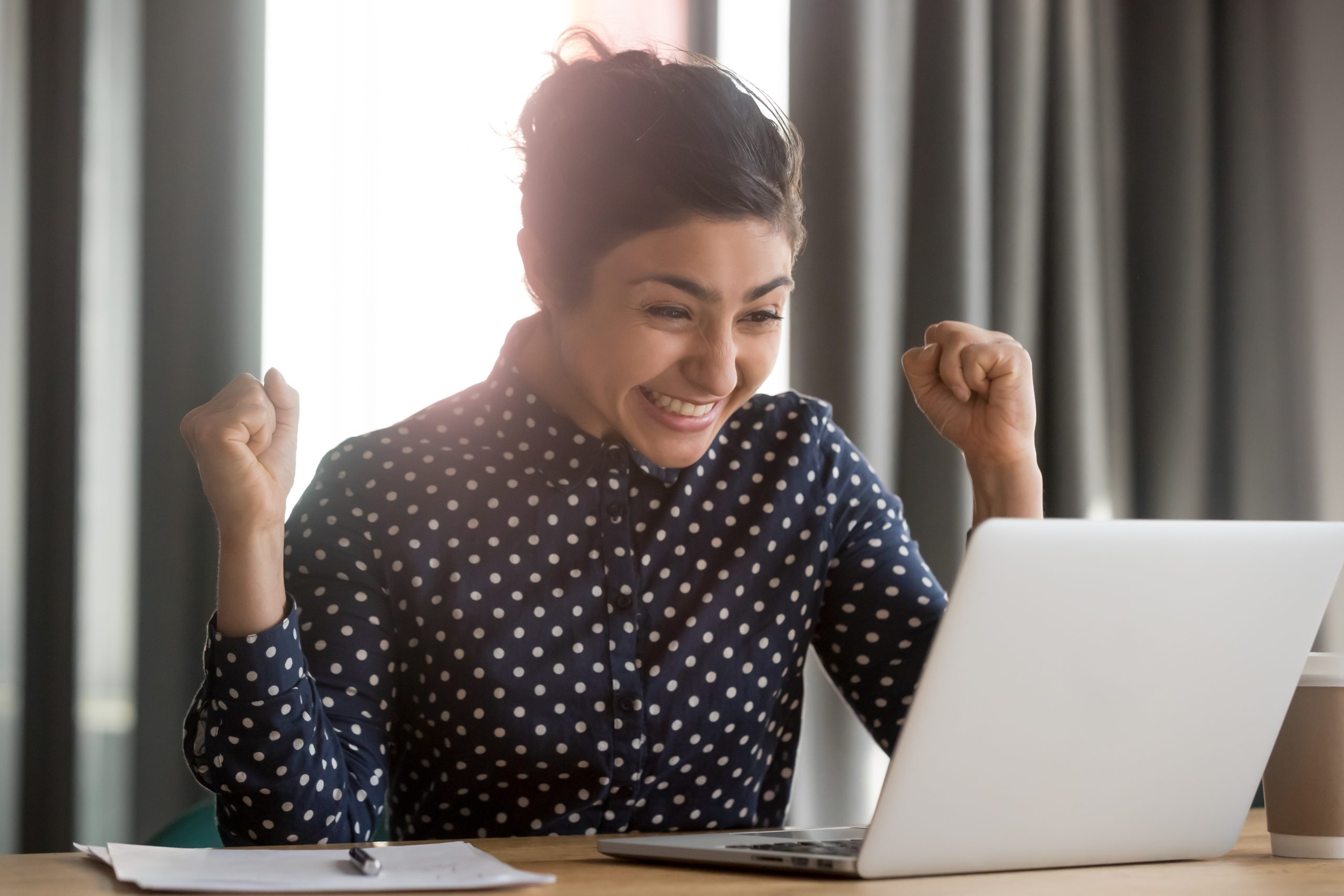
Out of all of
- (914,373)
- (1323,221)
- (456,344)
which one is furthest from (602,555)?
(1323,221)

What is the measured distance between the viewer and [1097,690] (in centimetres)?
66

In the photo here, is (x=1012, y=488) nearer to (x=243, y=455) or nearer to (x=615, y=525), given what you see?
(x=615, y=525)

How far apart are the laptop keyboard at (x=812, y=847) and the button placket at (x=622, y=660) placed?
14.6 inches

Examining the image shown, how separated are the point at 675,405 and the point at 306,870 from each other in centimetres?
63

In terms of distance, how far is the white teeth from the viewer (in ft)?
3.88

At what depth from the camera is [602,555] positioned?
3.89 feet

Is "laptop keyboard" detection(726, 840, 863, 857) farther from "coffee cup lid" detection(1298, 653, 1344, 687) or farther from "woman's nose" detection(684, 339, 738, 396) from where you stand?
"woman's nose" detection(684, 339, 738, 396)

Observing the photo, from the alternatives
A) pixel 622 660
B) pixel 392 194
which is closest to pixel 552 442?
pixel 622 660

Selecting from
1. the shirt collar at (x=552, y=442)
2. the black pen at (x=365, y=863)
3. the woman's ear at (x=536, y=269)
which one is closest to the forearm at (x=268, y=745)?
the black pen at (x=365, y=863)

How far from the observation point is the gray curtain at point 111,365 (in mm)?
1755

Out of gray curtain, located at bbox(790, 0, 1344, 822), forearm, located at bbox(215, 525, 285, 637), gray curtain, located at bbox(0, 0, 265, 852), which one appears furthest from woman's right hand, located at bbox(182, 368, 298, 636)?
gray curtain, located at bbox(790, 0, 1344, 822)

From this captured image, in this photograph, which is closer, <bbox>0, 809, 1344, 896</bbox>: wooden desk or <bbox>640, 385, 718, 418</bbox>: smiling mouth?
<bbox>0, 809, 1344, 896</bbox>: wooden desk

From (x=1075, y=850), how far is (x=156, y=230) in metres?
1.62

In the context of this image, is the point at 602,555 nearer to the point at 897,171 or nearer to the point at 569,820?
the point at 569,820
